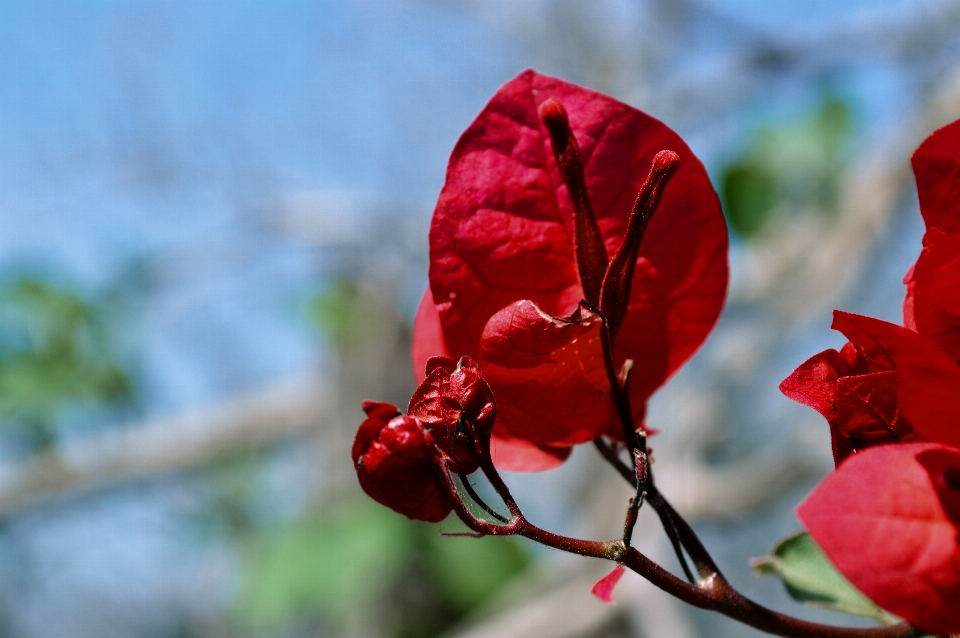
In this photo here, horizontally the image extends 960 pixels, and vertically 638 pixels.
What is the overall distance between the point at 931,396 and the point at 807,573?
0.71ft

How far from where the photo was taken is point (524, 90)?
336mm

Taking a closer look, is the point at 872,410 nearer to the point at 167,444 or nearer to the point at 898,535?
the point at 898,535

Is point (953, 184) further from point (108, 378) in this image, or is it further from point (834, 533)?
point (108, 378)

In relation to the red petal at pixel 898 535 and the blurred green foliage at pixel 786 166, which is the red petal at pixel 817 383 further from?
the blurred green foliage at pixel 786 166

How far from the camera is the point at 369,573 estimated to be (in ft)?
5.34

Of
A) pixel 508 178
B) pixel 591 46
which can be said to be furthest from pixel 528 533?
pixel 591 46

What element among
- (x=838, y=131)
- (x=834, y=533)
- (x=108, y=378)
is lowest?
(x=834, y=533)

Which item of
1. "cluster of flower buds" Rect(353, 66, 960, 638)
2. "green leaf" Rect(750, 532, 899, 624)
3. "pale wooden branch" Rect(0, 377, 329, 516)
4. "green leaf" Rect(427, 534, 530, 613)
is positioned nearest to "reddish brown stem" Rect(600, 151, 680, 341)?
"cluster of flower buds" Rect(353, 66, 960, 638)

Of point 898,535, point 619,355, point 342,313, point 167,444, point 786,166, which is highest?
point 342,313

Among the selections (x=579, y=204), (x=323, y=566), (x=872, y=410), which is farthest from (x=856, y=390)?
(x=323, y=566)

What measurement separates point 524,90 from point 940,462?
0.20 meters

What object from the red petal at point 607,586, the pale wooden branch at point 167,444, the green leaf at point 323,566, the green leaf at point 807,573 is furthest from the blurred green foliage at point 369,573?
the red petal at point 607,586

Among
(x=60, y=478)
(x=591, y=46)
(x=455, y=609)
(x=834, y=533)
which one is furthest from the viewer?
(x=591, y=46)

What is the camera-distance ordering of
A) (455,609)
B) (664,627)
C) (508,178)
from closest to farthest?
(508,178)
(664,627)
(455,609)
